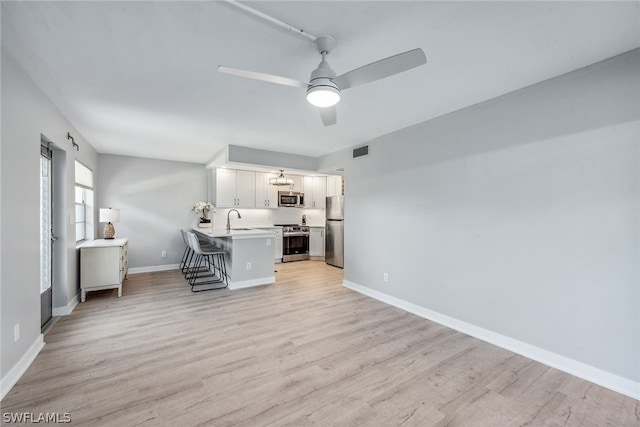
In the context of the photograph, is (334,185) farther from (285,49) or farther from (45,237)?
(45,237)

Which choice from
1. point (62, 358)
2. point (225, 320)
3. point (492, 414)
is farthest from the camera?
point (225, 320)

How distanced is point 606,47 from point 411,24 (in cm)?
149

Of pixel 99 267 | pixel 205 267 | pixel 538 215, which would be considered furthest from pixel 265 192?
pixel 538 215

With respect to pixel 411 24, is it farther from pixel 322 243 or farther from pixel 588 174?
pixel 322 243

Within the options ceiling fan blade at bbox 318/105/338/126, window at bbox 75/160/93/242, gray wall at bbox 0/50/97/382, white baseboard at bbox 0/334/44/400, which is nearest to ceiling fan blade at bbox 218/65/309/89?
ceiling fan blade at bbox 318/105/338/126

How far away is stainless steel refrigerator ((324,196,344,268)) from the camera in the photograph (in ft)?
20.7

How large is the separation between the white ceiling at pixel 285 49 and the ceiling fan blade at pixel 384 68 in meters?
0.26

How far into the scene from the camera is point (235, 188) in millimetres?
6238

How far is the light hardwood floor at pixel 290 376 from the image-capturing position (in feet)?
5.79

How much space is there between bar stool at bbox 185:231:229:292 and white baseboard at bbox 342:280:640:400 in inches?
122

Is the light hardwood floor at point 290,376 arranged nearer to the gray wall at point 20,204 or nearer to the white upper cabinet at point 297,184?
the gray wall at point 20,204

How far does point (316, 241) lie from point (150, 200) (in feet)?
12.9

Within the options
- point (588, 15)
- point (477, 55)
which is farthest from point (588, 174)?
point (477, 55)

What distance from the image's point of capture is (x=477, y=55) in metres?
2.00
